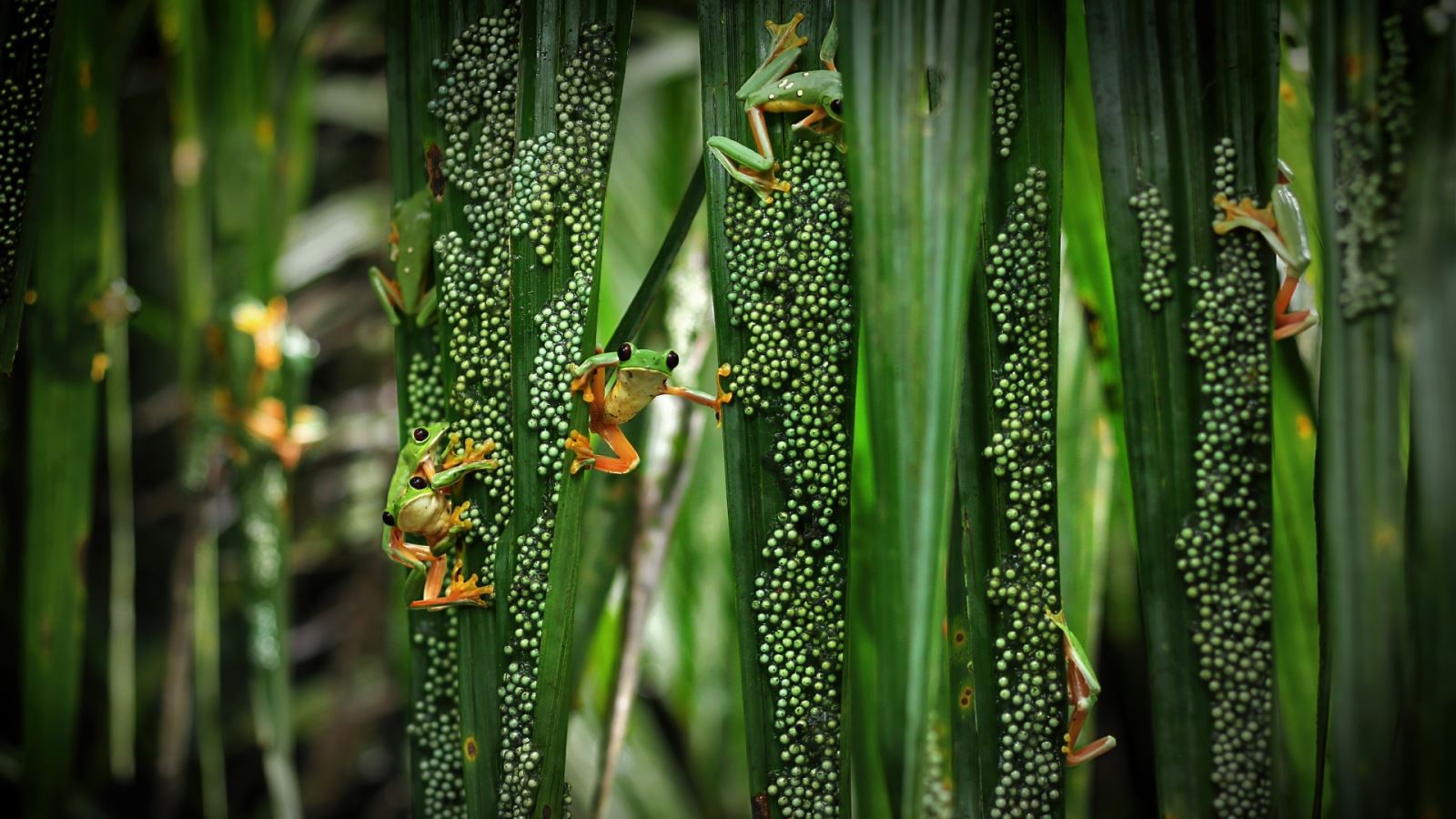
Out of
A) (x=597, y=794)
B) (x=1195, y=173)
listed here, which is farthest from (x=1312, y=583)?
(x=597, y=794)

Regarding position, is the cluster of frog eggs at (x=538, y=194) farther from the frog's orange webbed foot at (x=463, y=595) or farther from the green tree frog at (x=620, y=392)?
the frog's orange webbed foot at (x=463, y=595)

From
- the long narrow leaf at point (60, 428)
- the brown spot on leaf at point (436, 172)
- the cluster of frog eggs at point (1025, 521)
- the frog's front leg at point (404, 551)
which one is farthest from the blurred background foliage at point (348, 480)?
the brown spot on leaf at point (436, 172)

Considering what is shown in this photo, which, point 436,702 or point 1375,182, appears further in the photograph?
point 436,702

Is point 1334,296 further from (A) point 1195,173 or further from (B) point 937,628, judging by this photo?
(B) point 937,628

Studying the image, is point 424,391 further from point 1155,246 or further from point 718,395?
point 1155,246

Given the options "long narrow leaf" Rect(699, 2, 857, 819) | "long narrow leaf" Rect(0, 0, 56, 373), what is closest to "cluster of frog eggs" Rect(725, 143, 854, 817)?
"long narrow leaf" Rect(699, 2, 857, 819)

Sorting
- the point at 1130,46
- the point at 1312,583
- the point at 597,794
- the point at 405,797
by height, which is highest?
the point at 1130,46

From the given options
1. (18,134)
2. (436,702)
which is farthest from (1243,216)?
(18,134)
